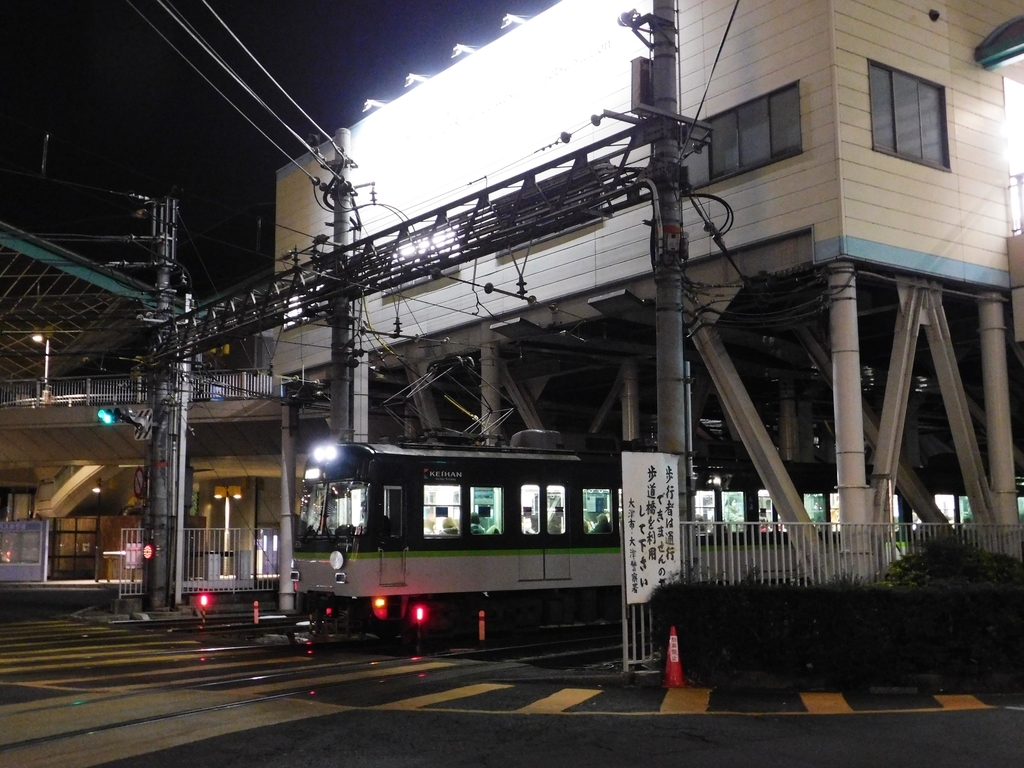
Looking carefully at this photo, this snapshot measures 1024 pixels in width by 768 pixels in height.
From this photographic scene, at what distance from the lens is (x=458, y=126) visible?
26.5 metres

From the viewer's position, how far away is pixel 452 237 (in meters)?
18.9

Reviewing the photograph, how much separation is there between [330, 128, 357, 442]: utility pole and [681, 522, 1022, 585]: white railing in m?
8.36

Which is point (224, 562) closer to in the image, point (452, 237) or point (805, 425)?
point (452, 237)

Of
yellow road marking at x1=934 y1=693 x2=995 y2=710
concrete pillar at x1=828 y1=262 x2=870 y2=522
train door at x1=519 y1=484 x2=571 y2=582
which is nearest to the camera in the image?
yellow road marking at x1=934 y1=693 x2=995 y2=710

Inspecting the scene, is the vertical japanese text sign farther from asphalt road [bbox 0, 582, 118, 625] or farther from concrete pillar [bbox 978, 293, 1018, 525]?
asphalt road [bbox 0, 582, 118, 625]

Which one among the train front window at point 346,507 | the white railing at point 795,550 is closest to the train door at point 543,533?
the train front window at point 346,507

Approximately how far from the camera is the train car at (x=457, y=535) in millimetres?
17031

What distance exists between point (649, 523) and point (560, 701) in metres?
2.79

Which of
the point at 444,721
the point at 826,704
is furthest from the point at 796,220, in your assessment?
the point at 444,721

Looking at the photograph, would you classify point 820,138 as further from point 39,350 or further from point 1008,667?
point 39,350

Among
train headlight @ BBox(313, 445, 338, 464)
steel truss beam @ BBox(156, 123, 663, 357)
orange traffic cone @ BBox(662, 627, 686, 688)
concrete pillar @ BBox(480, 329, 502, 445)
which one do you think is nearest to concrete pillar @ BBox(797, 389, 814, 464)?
concrete pillar @ BBox(480, 329, 502, 445)

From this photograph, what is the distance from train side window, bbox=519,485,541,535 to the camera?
61.5 feet

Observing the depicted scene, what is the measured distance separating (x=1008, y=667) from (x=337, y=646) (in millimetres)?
10713

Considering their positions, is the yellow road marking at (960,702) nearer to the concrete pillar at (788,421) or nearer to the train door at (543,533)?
the train door at (543,533)
